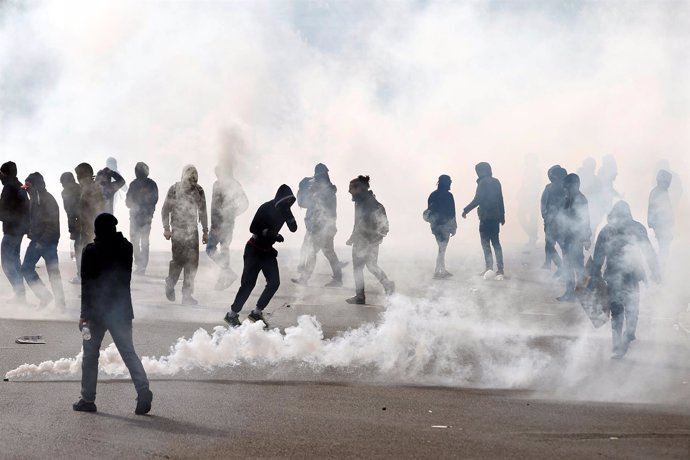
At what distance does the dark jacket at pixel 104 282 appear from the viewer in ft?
27.1

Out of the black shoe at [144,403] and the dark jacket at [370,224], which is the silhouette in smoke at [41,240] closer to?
the dark jacket at [370,224]

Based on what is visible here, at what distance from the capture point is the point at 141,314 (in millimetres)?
13695

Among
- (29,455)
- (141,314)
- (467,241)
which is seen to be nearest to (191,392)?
(29,455)

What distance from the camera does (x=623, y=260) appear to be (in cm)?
1095

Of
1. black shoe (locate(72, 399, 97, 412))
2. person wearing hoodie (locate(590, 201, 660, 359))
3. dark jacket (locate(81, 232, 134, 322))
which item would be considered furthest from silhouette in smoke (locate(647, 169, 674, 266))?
black shoe (locate(72, 399, 97, 412))

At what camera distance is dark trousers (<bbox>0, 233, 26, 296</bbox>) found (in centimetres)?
1442

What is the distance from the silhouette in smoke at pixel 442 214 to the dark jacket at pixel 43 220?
584 centimetres

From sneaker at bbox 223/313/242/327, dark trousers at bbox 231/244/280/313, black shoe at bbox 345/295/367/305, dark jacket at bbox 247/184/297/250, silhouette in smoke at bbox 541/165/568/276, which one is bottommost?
sneaker at bbox 223/313/242/327

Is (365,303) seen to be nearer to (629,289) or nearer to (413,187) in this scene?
(629,289)

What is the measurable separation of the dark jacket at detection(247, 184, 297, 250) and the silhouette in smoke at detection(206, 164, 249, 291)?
3.32m

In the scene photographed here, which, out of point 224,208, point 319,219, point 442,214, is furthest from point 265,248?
point 442,214

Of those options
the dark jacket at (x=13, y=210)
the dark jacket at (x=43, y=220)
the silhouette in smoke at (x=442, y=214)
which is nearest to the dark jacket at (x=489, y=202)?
the silhouette in smoke at (x=442, y=214)

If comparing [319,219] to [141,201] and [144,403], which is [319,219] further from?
[144,403]

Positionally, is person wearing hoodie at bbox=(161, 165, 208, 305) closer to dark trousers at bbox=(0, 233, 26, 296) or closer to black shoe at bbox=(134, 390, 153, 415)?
dark trousers at bbox=(0, 233, 26, 296)
